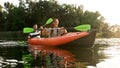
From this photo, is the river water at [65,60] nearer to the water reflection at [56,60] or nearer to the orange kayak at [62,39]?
the water reflection at [56,60]

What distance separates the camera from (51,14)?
64.2 m

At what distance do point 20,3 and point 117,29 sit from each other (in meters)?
24.6

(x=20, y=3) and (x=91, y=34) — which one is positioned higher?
(x=20, y=3)

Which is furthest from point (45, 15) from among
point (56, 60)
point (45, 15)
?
point (56, 60)

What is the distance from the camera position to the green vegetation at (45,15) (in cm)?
6419

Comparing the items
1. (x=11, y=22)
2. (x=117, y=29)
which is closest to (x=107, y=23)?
(x=117, y=29)

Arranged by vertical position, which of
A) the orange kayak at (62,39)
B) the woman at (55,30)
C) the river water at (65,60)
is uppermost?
the woman at (55,30)

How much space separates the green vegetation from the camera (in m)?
64.2

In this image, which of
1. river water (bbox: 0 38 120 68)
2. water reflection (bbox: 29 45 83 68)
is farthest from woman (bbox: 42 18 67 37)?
water reflection (bbox: 29 45 83 68)

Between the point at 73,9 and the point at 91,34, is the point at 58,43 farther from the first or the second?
the point at 73,9

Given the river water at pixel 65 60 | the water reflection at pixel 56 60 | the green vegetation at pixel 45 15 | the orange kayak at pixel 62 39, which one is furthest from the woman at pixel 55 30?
the green vegetation at pixel 45 15

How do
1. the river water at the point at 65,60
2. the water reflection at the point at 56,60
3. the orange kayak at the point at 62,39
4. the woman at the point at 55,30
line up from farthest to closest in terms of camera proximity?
1. the woman at the point at 55,30
2. the orange kayak at the point at 62,39
3. the river water at the point at 65,60
4. the water reflection at the point at 56,60

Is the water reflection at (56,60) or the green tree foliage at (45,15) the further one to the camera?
the green tree foliage at (45,15)

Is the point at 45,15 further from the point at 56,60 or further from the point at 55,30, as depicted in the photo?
the point at 56,60
